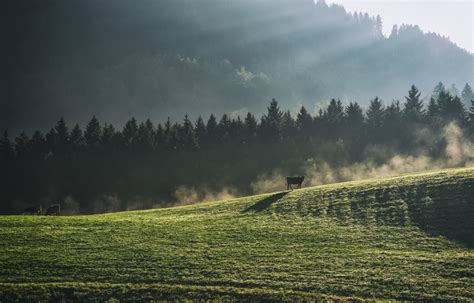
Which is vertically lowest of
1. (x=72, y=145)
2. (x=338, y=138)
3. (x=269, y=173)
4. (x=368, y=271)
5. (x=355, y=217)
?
(x=368, y=271)

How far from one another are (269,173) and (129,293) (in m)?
79.3

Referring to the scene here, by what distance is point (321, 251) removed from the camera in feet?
117

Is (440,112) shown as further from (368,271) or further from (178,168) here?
(368,271)

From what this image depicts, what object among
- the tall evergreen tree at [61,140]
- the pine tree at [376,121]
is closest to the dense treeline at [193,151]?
the pine tree at [376,121]

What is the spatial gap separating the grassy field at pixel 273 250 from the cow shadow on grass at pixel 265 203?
0.15 m

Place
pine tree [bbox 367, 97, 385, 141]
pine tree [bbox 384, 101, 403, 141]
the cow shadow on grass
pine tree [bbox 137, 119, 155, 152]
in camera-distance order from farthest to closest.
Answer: pine tree [bbox 137, 119, 155, 152] < pine tree [bbox 367, 97, 385, 141] < pine tree [bbox 384, 101, 403, 141] < the cow shadow on grass

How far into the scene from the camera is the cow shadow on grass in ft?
168

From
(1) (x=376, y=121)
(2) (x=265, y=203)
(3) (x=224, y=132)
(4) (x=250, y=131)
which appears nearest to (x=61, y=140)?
(3) (x=224, y=132)

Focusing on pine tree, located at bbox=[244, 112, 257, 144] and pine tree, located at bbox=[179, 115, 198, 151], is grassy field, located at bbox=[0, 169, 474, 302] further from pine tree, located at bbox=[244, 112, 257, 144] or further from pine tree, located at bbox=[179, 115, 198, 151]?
pine tree, located at bbox=[244, 112, 257, 144]

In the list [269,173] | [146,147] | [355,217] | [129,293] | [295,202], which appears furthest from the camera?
[146,147]

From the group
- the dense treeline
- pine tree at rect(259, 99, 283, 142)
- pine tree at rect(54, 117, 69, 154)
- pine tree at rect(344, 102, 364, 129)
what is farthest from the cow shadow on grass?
pine tree at rect(54, 117, 69, 154)

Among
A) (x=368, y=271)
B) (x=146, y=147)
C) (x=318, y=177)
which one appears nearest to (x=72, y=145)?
(x=146, y=147)

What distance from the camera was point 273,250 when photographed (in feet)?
119

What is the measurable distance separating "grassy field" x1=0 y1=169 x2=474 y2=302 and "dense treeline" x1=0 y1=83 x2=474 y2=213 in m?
50.2
